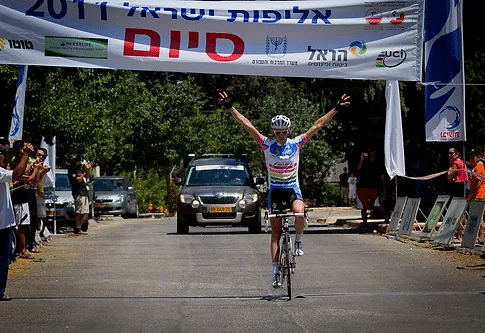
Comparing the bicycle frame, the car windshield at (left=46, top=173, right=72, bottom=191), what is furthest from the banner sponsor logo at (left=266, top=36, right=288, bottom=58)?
the car windshield at (left=46, top=173, right=72, bottom=191)

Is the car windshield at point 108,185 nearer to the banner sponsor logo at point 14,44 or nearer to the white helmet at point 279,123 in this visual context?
the banner sponsor logo at point 14,44

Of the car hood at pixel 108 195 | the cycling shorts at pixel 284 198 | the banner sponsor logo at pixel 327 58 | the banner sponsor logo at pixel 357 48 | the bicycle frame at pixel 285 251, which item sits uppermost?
the banner sponsor logo at pixel 357 48

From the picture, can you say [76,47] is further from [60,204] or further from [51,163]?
[60,204]

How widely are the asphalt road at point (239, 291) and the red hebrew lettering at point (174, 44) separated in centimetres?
299

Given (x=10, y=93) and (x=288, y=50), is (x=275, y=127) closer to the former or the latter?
(x=288, y=50)

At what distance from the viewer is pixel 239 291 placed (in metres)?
14.4

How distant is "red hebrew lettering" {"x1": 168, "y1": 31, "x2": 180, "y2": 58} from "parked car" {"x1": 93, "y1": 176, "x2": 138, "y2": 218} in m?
31.7

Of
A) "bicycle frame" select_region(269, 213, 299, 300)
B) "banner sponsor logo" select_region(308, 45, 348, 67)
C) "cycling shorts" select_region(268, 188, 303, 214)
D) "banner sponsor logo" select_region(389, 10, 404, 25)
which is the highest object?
"banner sponsor logo" select_region(389, 10, 404, 25)

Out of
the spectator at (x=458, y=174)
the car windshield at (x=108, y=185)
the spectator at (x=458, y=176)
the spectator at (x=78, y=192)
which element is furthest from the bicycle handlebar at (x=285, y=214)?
the car windshield at (x=108, y=185)

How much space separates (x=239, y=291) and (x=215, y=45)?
124 inches

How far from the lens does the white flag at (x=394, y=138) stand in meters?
25.6

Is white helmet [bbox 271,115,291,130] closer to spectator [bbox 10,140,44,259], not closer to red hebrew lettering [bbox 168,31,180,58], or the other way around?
red hebrew lettering [bbox 168,31,180,58]

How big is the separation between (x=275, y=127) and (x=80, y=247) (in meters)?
11.5

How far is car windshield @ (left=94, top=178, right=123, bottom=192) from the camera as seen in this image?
4722 cm
